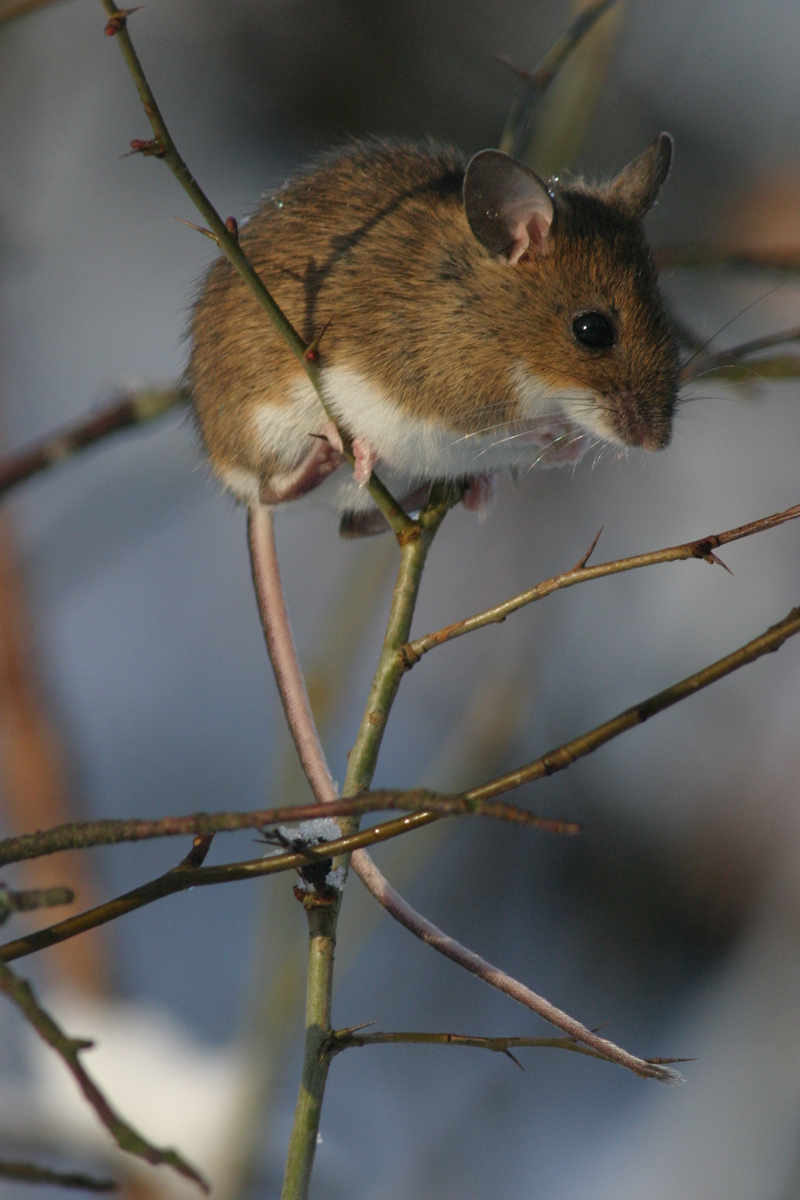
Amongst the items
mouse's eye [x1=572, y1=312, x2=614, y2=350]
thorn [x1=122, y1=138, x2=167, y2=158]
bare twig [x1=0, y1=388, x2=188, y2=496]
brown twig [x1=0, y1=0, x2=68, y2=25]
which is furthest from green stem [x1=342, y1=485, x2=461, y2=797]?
brown twig [x1=0, y1=0, x2=68, y2=25]

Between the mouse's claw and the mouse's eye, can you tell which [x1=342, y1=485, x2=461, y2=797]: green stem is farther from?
the mouse's eye

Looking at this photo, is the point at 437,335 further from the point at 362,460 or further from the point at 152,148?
the point at 152,148

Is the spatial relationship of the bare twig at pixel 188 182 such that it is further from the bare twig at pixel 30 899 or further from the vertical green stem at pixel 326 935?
the bare twig at pixel 30 899

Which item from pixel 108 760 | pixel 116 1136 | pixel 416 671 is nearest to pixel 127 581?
pixel 108 760

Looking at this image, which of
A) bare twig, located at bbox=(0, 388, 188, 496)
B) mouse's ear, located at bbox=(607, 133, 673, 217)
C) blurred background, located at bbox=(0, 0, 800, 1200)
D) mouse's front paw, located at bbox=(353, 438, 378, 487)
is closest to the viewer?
mouse's front paw, located at bbox=(353, 438, 378, 487)

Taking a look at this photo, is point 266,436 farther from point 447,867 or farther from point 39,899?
point 447,867
